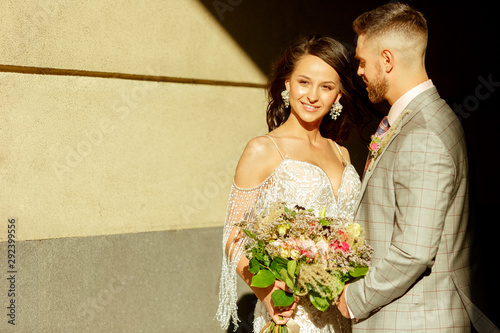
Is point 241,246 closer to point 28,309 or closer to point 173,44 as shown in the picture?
point 28,309

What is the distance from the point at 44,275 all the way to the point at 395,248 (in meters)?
2.81

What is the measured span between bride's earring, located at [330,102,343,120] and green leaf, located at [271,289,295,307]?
1480mm

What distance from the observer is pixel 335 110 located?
3.86m

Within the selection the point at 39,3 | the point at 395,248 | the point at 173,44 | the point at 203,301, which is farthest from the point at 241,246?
the point at 39,3

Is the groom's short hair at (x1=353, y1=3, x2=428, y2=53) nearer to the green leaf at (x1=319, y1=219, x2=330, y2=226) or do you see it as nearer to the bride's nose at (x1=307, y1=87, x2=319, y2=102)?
the bride's nose at (x1=307, y1=87, x2=319, y2=102)

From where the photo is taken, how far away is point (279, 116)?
4176mm

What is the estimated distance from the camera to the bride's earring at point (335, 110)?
3.83 m

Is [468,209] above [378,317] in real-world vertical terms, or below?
above

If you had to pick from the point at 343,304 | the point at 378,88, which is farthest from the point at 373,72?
the point at 343,304

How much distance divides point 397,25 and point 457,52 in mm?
3799

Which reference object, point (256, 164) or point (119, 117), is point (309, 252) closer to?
point (256, 164)

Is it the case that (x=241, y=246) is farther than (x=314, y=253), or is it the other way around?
(x=241, y=246)

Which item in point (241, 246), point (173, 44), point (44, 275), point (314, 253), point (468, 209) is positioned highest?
point (173, 44)

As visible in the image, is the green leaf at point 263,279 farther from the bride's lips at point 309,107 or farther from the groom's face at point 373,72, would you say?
the bride's lips at point 309,107
